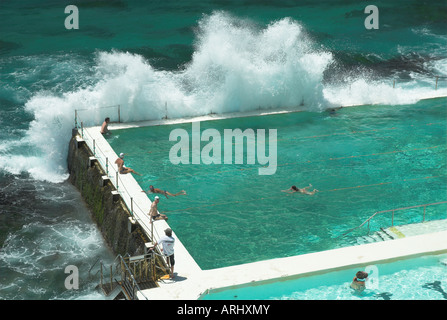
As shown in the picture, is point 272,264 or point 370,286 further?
point 272,264

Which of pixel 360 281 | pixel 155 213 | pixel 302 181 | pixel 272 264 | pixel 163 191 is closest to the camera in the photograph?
pixel 360 281

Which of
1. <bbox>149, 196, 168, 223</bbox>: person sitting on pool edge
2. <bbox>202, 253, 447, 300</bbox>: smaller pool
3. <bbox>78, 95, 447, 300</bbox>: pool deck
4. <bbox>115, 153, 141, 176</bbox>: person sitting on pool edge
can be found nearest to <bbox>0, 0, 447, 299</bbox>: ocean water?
<bbox>115, 153, 141, 176</bbox>: person sitting on pool edge

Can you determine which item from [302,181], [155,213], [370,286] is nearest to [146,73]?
[302,181]

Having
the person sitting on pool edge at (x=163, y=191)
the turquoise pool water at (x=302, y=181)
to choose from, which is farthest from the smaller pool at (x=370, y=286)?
the person sitting on pool edge at (x=163, y=191)

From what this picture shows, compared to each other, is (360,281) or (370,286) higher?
(360,281)

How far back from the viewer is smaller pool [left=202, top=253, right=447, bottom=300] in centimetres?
1412

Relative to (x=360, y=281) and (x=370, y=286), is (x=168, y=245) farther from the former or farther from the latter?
(x=370, y=286)

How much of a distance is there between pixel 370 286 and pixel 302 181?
18.6 feet

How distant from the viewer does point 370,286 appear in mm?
14461

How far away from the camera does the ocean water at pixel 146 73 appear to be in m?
19.2

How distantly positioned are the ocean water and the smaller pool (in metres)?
4.17

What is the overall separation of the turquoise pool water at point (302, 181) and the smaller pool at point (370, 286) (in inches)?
53.9
